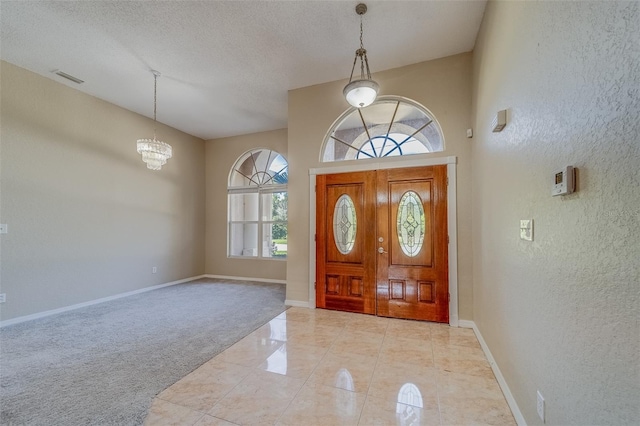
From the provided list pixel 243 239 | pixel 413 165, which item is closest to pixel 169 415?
pixel 413 165

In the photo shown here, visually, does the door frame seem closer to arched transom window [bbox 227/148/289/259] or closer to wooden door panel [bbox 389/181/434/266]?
wooden door panel [bbox 389/181/434/266]

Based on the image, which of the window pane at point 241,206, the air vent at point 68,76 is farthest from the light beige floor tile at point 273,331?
the air vent at point 68,76

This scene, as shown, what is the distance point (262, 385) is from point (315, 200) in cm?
252

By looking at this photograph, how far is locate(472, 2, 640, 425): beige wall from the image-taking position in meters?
0.84

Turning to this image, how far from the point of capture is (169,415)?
174cm

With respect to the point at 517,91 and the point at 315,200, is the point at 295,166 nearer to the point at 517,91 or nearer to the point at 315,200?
the point at 315,200

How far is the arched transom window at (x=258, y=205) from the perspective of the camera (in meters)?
6.01

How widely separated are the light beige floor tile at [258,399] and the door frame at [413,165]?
6.15ft

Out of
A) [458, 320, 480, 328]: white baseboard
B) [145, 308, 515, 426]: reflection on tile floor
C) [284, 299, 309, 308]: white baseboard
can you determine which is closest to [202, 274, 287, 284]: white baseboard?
[284, 299, 309, 308]: white baseboard

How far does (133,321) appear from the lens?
3494 mm

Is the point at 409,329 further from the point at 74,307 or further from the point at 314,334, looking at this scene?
the point at 74,307

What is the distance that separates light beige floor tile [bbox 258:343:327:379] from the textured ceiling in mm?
3444

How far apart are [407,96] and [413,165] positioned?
96cm

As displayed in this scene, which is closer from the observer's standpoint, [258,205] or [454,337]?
[454,337]
